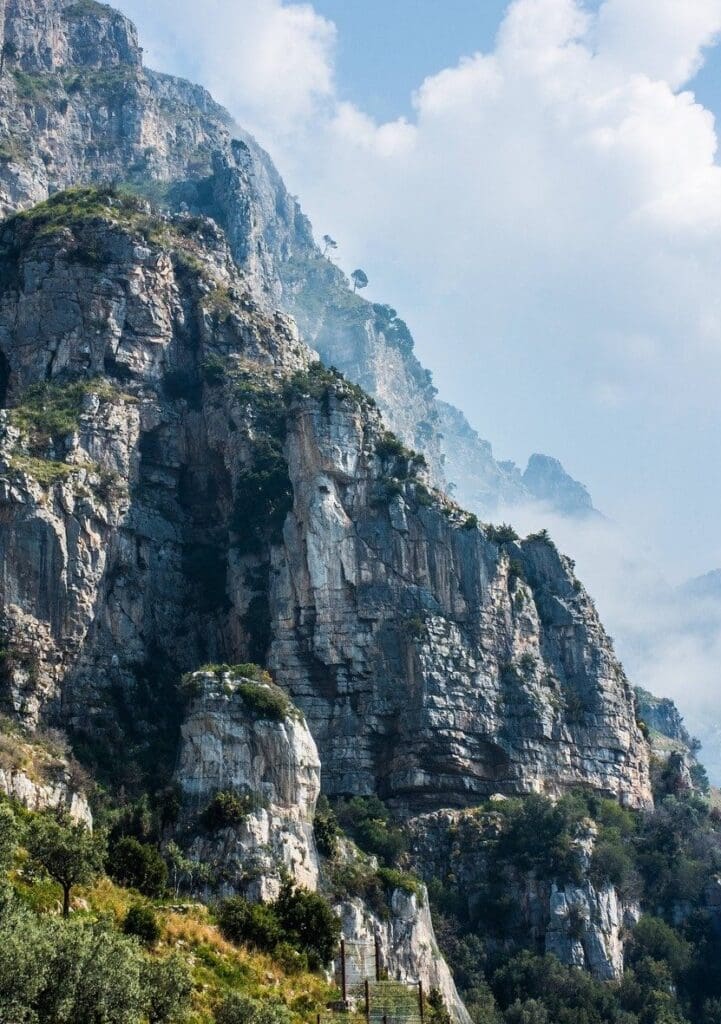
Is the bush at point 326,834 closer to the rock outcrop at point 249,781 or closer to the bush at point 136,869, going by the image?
the rock outcrop at point 249,781

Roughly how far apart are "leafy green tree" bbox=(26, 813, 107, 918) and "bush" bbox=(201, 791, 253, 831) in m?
23.2

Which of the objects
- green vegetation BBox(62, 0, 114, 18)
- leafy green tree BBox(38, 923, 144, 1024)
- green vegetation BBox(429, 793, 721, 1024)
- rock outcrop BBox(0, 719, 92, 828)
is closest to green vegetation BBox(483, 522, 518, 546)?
green vegetation BBox(429, 793, 721, 1024)

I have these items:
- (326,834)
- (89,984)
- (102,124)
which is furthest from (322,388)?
(102,124)

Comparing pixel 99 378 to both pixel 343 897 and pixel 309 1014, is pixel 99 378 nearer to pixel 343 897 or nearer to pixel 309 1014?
pixel 343 897

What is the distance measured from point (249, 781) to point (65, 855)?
27.9 m

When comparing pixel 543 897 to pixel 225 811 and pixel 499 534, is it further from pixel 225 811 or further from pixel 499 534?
pixel 499 534

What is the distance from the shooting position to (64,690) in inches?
3009

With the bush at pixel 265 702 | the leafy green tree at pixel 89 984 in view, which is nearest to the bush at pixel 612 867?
the bush at pixel 265 702

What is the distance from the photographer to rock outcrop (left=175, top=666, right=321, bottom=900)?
65.4 m

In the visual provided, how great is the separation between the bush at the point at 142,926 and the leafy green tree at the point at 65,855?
1850mm

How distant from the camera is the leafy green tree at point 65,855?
42.1m

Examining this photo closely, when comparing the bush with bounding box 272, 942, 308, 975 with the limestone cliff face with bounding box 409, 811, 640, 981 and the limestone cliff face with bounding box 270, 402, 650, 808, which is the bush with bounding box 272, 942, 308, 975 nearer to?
the limestone cliff face with bounding box 409, 811, 640, 981

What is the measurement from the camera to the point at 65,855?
4209 centimetres

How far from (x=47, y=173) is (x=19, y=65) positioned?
2040 centimetres
